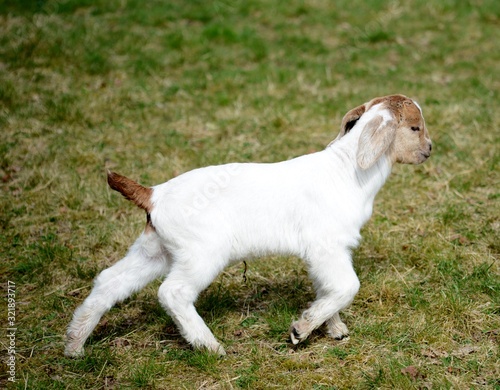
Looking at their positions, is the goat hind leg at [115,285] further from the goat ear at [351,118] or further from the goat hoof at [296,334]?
the goat ear at [351,118]

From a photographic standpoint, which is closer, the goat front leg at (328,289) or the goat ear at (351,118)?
the goat front leg at (328,289)

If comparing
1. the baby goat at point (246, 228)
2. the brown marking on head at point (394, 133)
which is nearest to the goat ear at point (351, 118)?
the brown marking on head at point (394, 133)

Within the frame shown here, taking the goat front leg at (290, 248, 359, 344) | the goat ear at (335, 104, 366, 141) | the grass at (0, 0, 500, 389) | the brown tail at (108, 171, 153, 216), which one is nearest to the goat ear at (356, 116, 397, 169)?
the goat ear at (335, 104, 366, 141)

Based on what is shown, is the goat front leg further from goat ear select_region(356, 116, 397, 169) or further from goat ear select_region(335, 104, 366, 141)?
goat ear select_region(335, 104, 366, 141)

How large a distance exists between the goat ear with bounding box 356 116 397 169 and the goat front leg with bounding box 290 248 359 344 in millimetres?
568

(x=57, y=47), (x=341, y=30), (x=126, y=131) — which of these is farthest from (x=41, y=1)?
(x=341, y=30)

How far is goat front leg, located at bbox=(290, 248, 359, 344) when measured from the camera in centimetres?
375

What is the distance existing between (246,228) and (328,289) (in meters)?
0.61

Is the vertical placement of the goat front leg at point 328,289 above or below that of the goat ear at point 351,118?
below

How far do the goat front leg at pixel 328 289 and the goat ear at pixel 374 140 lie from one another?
22.3 inches

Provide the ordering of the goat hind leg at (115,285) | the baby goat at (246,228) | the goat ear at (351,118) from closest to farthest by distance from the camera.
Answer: the baby goat at (246,228), the goat hind leg at (115,285), the goat ear at (351,118)

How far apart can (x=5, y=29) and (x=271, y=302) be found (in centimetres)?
651

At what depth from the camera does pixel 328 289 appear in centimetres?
378

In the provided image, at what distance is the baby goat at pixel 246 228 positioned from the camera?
370 cm
